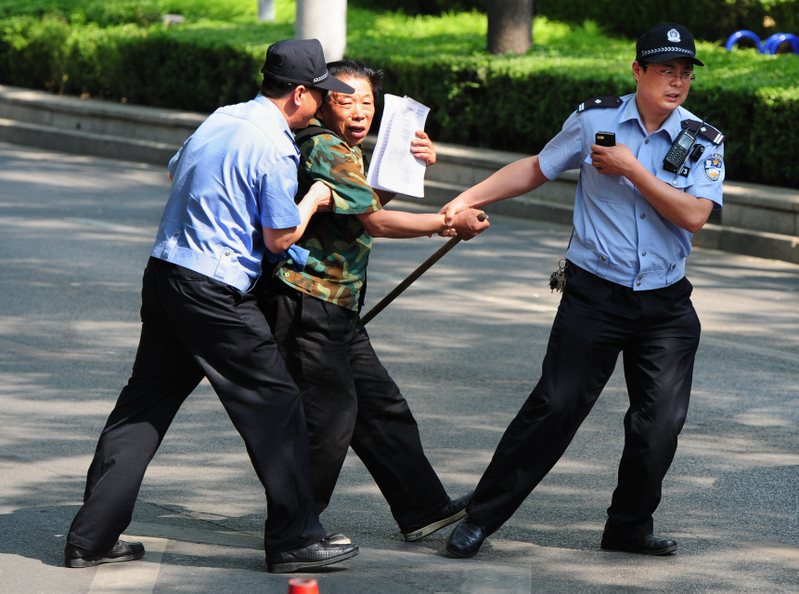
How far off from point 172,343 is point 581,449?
7.73ft

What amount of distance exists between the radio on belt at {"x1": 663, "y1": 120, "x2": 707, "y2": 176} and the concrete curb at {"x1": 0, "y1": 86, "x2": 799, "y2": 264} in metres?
6.09

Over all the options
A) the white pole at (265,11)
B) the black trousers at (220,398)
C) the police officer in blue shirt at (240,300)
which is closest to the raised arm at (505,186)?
the police officer in blue shirt at (240,300)

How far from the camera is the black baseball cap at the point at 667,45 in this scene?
3930mm

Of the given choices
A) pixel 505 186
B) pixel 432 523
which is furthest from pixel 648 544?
pixel 505 186

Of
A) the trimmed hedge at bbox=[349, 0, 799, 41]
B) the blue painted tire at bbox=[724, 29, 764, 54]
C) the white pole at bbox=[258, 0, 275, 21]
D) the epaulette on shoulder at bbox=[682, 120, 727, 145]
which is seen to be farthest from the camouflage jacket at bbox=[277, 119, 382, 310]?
the white pole at bbox=[258, 0, 275, 21]

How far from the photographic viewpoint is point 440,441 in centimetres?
550

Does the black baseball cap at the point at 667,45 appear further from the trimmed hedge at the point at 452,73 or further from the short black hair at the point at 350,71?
the trimmed hedge at the point at 452,73

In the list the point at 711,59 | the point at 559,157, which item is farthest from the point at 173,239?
the point at 711,59

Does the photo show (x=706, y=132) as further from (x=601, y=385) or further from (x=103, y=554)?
(x=103, y=554)

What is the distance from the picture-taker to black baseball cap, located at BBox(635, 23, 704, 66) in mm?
3930

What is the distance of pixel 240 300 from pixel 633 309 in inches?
54.8

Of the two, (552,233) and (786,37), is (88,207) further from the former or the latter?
(786,37)

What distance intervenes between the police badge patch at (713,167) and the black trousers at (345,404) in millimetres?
1368

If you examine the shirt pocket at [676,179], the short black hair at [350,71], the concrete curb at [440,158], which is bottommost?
the concrete curb at [440,158]
